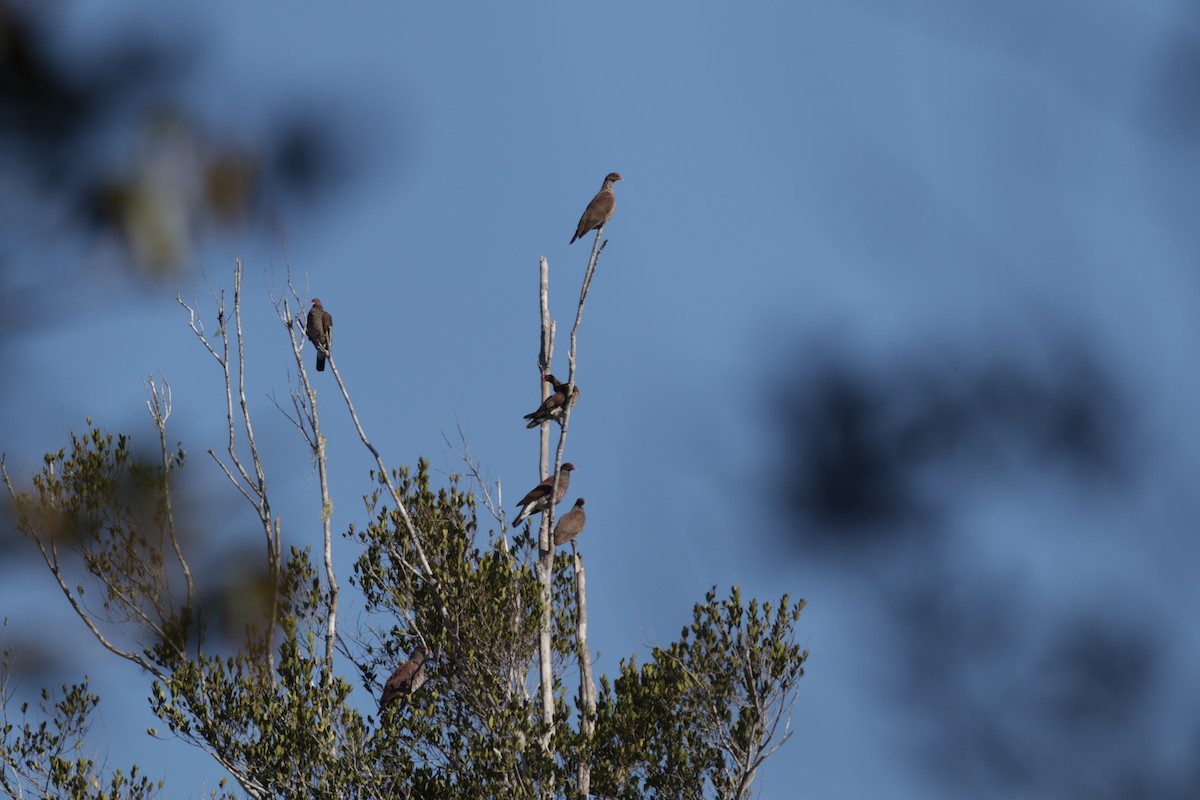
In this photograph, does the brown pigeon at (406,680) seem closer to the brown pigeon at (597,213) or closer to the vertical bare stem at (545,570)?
the vertical bare stem at (545,570)

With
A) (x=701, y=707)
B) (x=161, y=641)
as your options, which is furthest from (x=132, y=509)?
(x=701, y=707)

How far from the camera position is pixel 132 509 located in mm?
16750

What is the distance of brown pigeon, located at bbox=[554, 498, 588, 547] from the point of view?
18.5m

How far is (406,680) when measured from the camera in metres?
17.2

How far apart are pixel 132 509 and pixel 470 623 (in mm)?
3694

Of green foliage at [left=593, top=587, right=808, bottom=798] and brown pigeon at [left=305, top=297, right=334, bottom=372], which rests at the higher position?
brown pigeon at [left=305, top=297, right=334, bottom=372]

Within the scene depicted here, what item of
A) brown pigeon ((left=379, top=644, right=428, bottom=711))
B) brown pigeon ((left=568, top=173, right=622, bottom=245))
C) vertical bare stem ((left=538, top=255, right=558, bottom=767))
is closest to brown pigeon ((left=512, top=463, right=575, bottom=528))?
vertical bare stem ((left=538, top=255, right=558, bottom=767))

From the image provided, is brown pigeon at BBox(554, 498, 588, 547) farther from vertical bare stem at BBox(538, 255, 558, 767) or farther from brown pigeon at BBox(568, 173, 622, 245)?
brown pigeon at BBox(568, 173, 622, 245)

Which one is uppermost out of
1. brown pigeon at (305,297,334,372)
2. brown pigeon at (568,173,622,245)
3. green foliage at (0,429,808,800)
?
brown pigeon at (568,173,622,245)

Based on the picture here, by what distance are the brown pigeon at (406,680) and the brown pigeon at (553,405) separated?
2.84 m

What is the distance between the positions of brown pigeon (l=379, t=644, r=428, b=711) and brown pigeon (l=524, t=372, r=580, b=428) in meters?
2.84

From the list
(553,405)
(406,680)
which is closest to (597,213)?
(553,405)

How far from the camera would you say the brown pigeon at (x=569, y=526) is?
18.5 metres

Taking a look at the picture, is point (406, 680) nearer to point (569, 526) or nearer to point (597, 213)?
point (569, 526)
